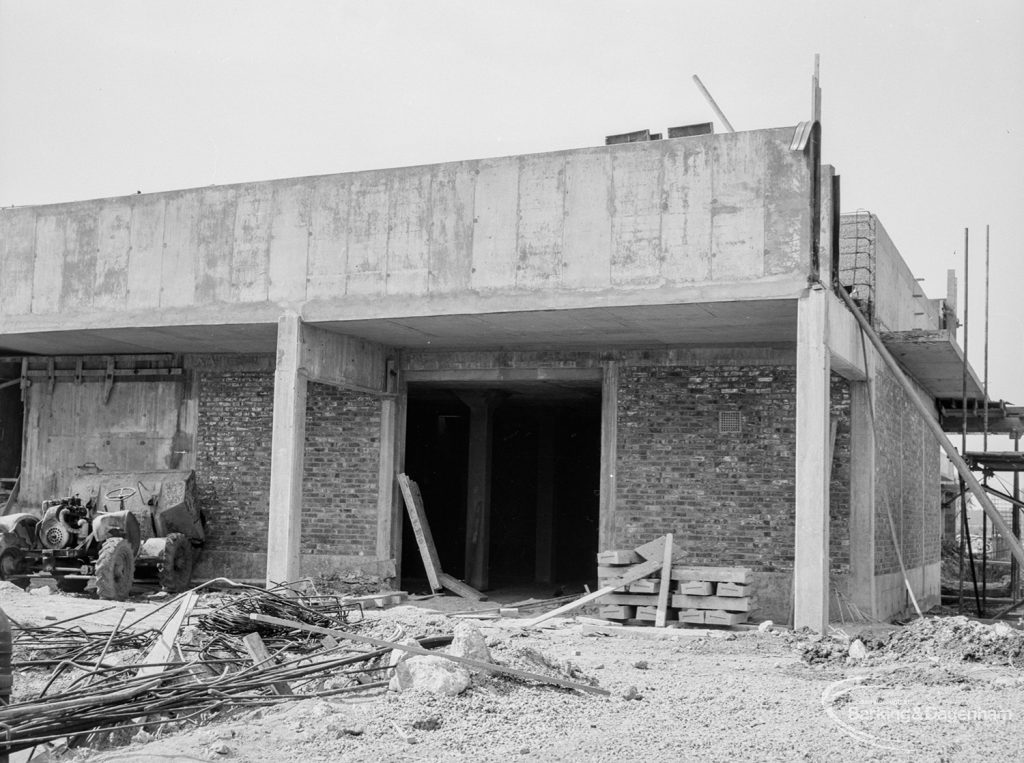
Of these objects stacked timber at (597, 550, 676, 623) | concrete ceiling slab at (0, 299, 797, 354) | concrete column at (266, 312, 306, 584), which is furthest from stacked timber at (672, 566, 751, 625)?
concrete column at (266, 312, 306, 584)

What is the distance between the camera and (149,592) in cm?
1669

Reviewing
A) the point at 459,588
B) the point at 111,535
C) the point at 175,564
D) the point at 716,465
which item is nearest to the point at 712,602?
the point at 716,465

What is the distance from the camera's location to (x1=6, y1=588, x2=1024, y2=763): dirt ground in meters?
6.85

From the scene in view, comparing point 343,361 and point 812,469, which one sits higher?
point 343,361

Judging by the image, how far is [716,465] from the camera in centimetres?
1527

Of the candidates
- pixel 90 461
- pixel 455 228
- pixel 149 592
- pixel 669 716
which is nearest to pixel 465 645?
pixel 669 716

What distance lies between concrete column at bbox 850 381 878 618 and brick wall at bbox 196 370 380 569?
23.4ft

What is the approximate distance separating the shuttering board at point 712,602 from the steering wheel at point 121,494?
8648mm

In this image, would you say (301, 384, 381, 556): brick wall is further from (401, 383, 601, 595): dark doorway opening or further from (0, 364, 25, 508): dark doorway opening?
(0, 364, 25, 508): dark doorway opening

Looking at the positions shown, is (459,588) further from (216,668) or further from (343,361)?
(216,668)

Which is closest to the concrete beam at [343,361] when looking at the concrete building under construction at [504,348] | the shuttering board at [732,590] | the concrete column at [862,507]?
the concrete building under construction at [504,348]

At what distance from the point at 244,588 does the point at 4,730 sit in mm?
4046

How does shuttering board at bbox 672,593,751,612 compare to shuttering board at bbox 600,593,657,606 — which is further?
shuttering board at bbox 600,593,657,606

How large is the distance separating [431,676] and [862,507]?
837 cm
